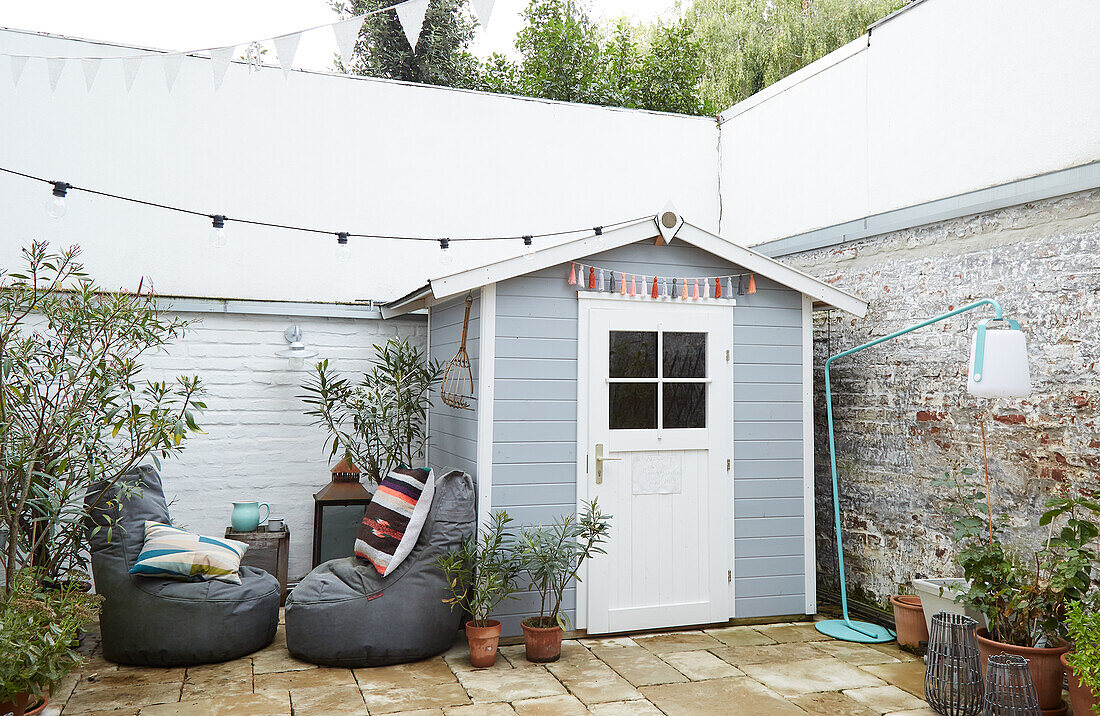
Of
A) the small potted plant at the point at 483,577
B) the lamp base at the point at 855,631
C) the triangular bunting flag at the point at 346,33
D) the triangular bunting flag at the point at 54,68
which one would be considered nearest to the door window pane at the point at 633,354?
the small potted plant at the point at 483,577

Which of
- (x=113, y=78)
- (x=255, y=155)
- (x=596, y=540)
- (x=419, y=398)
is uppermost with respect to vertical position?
(x=113, y=78)

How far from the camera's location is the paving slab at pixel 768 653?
14.4ft

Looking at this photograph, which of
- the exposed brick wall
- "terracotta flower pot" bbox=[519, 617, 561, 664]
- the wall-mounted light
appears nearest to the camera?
the exposed brick wall

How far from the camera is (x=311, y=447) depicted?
5.86m

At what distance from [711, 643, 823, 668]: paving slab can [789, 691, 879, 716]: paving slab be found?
49 cm

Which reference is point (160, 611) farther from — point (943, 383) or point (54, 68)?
point (943, 383)

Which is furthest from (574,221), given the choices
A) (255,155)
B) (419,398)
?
(255,155)

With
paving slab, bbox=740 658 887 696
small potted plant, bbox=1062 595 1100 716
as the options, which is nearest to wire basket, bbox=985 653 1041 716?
small potted plant, bbox=1062 595 1100 716

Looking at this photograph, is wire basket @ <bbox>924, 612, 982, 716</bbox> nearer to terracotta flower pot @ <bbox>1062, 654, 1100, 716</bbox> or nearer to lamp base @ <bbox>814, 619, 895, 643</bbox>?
terracotta flower pot @ <bbox>1062, 654, 1100, 716</bbox>

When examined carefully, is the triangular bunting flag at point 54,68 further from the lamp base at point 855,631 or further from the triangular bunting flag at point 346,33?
the lamp base at point 855,631

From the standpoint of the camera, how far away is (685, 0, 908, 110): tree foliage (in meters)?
13.4

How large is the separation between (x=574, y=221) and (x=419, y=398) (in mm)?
2068

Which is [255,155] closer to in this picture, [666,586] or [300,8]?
Answer: [666,586]

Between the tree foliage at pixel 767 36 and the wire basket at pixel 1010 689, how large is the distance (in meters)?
11.2
